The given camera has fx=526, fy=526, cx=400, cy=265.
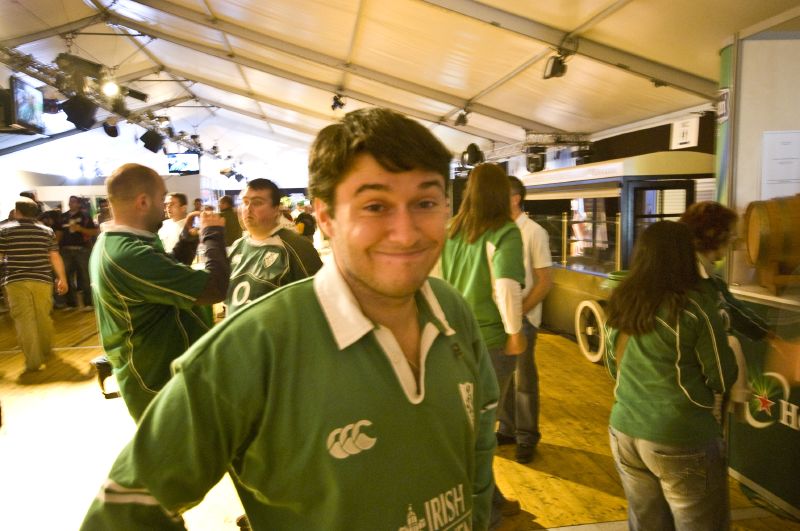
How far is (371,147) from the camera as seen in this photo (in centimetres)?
88

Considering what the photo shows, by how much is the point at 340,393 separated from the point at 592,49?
221 inches

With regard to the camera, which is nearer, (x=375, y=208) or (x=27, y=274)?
(x=375, y=208)

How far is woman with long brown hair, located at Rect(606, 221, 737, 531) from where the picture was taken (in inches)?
69.8

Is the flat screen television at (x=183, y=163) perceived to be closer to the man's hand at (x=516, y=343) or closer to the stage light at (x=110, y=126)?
the stage light at (x=110, y=126)

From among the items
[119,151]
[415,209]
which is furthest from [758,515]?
[119,151]

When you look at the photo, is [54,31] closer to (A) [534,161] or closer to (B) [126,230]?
(B) [126,230]

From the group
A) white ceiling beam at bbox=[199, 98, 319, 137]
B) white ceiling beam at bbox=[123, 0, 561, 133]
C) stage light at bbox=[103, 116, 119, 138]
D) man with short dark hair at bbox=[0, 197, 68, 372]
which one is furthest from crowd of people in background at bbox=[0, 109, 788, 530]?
white ceiling beam at bbox=[199, 98, 319, 137]

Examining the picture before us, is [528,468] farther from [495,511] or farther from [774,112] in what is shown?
[774,112]

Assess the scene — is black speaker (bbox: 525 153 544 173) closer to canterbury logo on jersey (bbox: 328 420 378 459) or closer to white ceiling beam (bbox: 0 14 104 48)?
white ceiling beam (bbox: 0 14 104 48)

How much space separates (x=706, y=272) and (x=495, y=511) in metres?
1.58

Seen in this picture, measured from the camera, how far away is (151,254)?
7.27 ft

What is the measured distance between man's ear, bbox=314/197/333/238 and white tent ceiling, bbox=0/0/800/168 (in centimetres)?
338

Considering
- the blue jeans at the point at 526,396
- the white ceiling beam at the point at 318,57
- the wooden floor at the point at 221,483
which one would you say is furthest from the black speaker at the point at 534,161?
the blue jeans at the point at 526,396

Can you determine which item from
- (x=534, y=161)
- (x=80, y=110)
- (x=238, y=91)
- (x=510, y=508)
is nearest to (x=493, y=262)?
(x=510, y=508)
